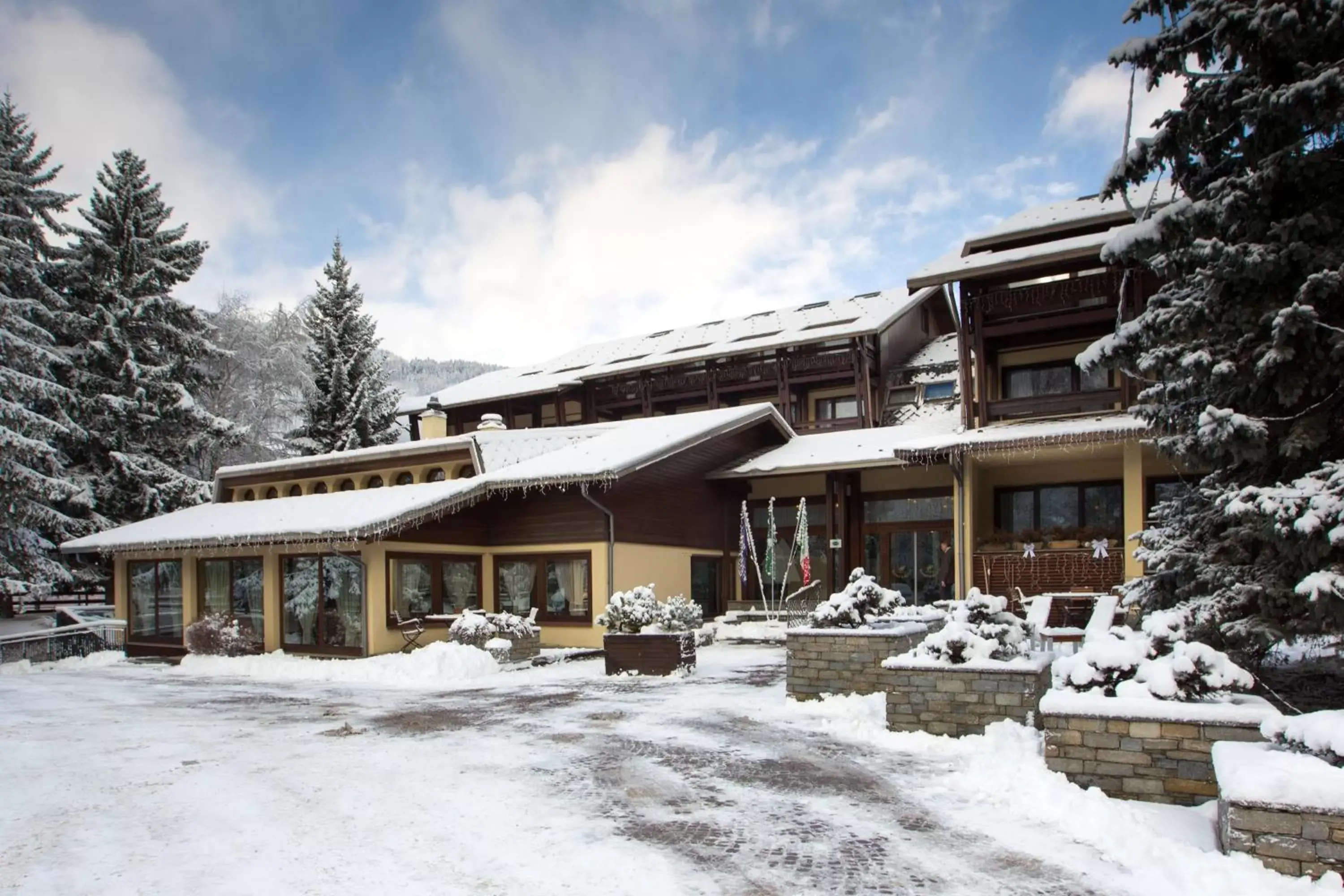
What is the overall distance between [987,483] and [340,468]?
14.9 m

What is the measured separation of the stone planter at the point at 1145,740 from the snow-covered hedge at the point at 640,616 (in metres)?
7.90

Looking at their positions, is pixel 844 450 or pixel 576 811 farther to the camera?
pixel 844 450

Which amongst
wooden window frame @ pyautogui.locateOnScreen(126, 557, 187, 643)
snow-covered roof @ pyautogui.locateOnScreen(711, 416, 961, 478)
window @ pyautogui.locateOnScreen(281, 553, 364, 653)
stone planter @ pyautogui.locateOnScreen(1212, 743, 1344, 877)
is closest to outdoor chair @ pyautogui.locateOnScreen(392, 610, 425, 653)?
window @ pyautogui.locateOnScreen(281, 553, 364, 653)

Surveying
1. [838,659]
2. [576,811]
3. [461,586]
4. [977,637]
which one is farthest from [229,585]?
[977,637]

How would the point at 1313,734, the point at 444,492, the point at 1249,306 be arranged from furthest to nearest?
the point at 444,492, the point at 1249,306, the point at 1313,734

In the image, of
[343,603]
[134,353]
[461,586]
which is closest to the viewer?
[343,603]

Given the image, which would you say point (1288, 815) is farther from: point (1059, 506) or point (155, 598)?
point (155, 598)

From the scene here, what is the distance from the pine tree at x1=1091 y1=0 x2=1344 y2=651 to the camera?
652 cm

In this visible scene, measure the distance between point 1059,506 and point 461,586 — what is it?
1307cm

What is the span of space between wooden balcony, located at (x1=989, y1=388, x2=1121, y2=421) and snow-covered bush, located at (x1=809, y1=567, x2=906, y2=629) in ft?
31.1

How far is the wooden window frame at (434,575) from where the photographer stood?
54.7 feet

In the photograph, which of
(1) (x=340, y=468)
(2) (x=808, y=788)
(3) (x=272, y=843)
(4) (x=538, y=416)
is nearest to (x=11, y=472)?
(1) (x=340, y=468)

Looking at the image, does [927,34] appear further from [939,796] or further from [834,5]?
[939,796]

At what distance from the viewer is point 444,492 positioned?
16547 millimetres
